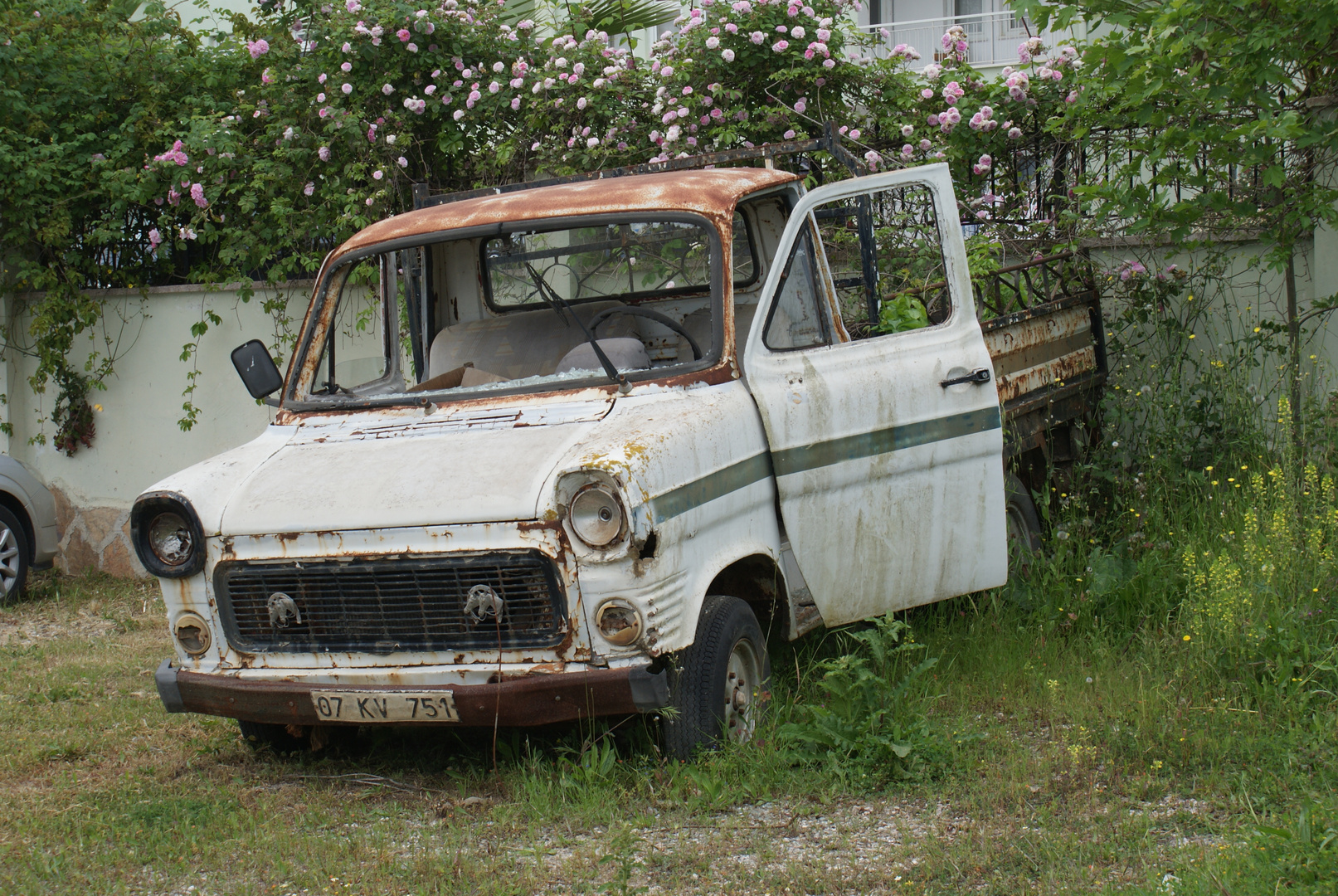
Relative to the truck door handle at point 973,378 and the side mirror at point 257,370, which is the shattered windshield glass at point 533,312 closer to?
the side mirror at point 257,370

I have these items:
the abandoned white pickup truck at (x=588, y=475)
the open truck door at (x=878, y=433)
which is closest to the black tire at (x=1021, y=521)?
the abandoned white pickup truck at (x=588, y=475)

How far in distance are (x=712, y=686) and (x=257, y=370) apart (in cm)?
230

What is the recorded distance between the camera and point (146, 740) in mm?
4949

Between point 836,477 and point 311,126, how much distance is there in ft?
17.6

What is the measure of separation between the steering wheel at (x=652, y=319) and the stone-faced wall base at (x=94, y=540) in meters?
5.29

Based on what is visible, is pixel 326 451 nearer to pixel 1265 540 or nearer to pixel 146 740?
pixel 146 740

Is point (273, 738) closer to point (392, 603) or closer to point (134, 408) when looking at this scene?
point (392, 603)

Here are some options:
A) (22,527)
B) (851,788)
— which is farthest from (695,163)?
(22,527)

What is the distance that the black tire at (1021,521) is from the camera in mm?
5695

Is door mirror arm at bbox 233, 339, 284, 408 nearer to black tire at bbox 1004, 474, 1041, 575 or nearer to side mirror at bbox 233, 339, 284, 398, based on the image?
side mirror at bbox 233, 339, 284, 398

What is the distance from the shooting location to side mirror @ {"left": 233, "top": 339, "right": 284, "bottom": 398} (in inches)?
194

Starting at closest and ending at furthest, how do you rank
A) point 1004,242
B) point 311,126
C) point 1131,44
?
point 1131,44, point 1004,242, point 311,126

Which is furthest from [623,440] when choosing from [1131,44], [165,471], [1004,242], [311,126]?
[165,471]

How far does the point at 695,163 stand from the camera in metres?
5.46
